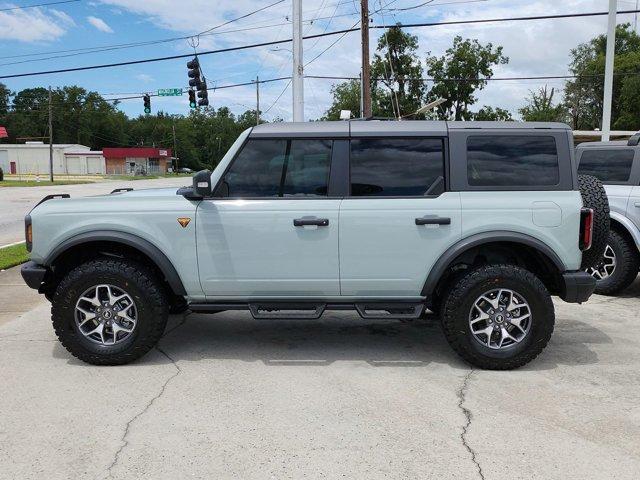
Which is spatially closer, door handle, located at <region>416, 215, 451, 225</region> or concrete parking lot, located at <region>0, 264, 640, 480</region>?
concrete parking lot, located at <region>0, 264, 640, 480</region>

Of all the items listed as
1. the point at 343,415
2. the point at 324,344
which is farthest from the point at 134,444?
the point at 324,344

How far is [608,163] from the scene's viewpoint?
24.5 ft

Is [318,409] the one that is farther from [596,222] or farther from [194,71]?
[194,71]

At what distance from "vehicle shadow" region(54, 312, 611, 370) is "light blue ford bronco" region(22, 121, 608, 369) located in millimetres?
450

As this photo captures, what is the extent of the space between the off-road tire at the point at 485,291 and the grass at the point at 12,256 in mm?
7465

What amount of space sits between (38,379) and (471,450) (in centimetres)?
324

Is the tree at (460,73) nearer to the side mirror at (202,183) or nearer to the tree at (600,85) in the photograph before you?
the tree at (600,85)

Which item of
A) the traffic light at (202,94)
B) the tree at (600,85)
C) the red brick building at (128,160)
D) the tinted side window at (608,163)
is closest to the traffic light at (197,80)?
the traffic light at (202,94)

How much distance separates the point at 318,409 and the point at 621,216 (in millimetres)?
5051

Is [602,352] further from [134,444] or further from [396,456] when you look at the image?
[134,444]

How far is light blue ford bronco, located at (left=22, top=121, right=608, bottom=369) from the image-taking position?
15.0 ft

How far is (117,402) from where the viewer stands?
4039 mm

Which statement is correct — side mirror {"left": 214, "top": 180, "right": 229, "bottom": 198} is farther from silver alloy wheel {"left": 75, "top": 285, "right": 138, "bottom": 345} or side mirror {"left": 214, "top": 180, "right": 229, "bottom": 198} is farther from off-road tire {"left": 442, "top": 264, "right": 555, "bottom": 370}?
off-road tire {"left": 442, "top": 264, "right": 555, "bottom": 370}

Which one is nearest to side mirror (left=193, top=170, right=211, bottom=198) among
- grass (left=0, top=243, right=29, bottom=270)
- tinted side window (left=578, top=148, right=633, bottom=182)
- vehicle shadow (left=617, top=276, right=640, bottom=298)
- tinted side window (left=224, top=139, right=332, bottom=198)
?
tinted side window (left=224, top=139, right=332, bottom=198)
